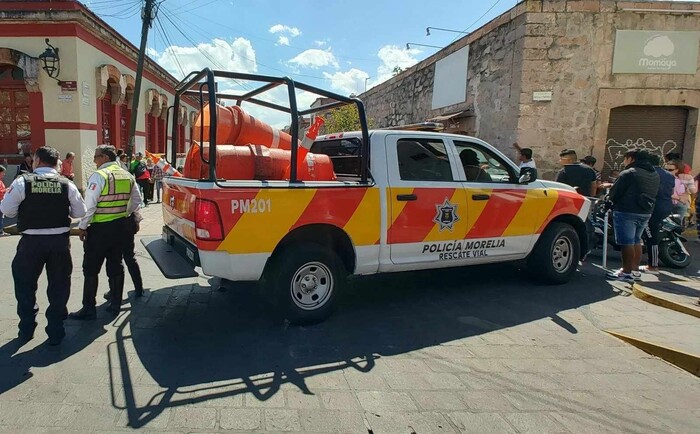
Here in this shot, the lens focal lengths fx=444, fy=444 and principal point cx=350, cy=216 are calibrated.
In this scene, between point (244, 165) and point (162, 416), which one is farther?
point (244, 165)

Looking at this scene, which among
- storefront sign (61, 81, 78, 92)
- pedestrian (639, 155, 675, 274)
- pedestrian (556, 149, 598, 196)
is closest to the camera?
pedestrian (639, 155, 675, 274)

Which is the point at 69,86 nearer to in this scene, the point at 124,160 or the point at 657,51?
the point at 124,160

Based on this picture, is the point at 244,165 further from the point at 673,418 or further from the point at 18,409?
the point at 673,418

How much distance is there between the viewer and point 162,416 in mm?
2803

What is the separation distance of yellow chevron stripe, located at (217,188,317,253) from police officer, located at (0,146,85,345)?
1390mm

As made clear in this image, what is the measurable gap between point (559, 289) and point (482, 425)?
11.4 ft

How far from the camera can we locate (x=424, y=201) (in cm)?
470

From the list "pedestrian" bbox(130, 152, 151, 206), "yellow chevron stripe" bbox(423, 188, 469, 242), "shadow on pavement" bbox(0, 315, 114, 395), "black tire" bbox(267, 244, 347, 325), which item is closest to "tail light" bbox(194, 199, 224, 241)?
"black tire" bbox(267, 244, 347, 325)

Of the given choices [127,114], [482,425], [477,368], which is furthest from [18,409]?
[127,114]

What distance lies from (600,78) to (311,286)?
9279mm

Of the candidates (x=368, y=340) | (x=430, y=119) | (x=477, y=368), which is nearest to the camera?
(x=477, y=368)

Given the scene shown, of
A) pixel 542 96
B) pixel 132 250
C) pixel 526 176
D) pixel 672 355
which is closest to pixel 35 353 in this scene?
pixel 132 250

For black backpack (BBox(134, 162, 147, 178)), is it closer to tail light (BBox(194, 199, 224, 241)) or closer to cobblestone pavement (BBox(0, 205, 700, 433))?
cobblestone pavement (BBox(0, 205, 700, 433))

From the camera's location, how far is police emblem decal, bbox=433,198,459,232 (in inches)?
189
